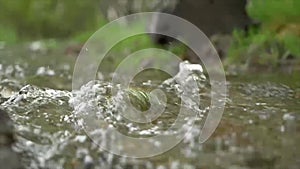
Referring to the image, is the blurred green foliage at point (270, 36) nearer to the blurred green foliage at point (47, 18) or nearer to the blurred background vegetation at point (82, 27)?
the blurred background vegetation at point (82, 27)

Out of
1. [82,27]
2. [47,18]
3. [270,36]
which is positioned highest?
[47,18]

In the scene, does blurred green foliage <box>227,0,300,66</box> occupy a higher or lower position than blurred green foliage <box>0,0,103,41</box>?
lower

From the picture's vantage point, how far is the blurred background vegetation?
7.07m

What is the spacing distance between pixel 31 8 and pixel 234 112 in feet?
35.6

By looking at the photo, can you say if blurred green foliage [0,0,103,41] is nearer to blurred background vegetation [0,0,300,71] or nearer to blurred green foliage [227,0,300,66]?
blurred background vegetation [0,0,300,71]

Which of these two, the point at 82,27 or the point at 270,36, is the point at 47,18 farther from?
the point at 270,36

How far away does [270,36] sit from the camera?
Result: 7105 mm

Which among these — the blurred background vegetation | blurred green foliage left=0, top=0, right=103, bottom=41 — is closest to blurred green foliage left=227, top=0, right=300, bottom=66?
the blurred background vegetation

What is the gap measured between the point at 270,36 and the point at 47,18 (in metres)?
8.06

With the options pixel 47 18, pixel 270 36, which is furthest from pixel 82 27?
pixel 270 36

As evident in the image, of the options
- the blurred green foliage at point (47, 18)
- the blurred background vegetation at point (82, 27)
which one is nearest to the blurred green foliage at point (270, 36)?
the blurred background vegetation at point (82, 27)

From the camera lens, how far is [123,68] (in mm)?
7254

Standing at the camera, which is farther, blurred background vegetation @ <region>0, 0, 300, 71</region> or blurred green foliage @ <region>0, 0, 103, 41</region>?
blurred green foliage @ <region>0, 0, 103, 41</region>

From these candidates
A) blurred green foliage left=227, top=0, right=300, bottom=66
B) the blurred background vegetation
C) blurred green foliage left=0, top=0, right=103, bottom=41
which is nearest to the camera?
blurred green foliage left=227, top=0, right=300, bottom=66
